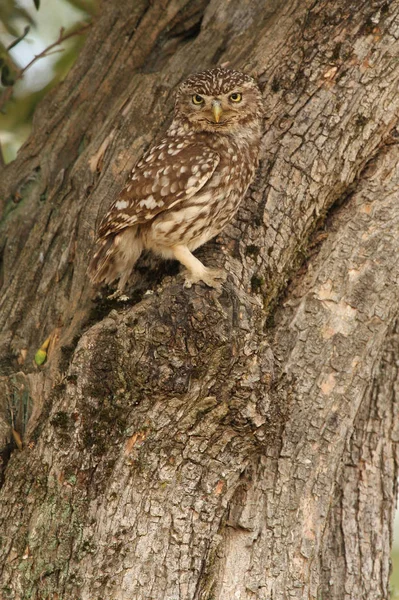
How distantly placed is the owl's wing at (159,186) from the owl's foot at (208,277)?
0.46m

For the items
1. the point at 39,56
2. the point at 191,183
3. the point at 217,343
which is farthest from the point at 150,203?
the point at 39,56

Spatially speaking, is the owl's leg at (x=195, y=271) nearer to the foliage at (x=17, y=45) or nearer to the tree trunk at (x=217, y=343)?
the tree trunk at (x=217, y=343)

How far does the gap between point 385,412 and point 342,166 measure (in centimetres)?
115

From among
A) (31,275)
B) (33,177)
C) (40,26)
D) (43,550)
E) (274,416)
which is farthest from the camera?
(40,26)

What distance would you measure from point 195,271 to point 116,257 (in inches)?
21.5

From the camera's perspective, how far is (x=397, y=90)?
127 inches

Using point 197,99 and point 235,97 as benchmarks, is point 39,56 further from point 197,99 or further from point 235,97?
point 235,97

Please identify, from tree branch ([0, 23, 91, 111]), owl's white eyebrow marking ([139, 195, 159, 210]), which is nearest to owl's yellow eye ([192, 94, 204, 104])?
owl's white eyebrow marking ([139, 195, 159, 210])

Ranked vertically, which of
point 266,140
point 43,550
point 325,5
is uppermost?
point 325,5

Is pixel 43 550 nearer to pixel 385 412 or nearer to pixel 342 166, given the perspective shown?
pixel 385 412

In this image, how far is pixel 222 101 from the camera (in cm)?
335

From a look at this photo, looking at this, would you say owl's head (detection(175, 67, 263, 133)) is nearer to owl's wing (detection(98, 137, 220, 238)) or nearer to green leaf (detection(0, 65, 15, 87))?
owl's wing (detection(98, 137, 220, 238))

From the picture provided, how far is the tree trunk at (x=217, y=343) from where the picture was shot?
256 cm

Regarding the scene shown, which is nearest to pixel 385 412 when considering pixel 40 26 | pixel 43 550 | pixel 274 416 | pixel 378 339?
pixel 378 339
